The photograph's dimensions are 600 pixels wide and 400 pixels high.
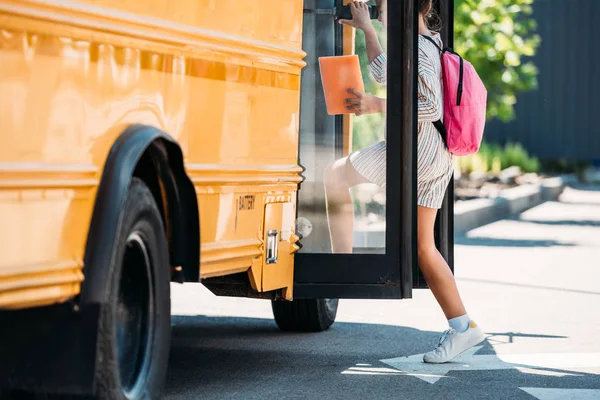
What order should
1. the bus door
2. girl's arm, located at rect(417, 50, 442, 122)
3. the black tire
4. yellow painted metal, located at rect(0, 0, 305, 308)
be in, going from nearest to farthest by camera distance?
1. yellow painted metal, located at rect(0, 0, 305, 308)
2. the bus door
3. girl's arm, located at rect(417, 50, 442, 122)
4. the black tire

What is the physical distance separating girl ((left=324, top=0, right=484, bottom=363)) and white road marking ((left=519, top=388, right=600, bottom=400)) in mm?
788

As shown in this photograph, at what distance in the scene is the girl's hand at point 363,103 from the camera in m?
6.46

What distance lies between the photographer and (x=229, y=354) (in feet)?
23.6

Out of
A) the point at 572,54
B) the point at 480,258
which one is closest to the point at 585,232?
the point at 480,258

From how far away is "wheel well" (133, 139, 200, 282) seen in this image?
4746mm

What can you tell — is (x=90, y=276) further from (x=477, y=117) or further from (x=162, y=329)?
(x=477, y=117)

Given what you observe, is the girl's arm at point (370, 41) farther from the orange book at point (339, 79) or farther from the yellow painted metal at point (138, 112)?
the yellow painted metal at point (138, 112)

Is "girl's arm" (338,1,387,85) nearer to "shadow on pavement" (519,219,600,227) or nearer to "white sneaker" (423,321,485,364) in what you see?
"white sneaker" (423,321,485,364)

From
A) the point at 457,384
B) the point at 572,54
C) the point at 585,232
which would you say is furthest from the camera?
the point at 572,54

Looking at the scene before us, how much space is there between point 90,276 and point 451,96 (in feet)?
10.1

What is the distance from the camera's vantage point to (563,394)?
603 centimetres

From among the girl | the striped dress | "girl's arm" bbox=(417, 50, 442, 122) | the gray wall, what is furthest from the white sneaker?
the gray wall

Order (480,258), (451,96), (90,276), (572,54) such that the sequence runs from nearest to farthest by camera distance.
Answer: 1. (90,276)
2. (451,96)
3. (480,258)
4. (572,54)

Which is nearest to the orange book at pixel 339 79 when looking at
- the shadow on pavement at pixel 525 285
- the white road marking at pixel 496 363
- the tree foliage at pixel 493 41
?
the white road marking at pixel 496 363
